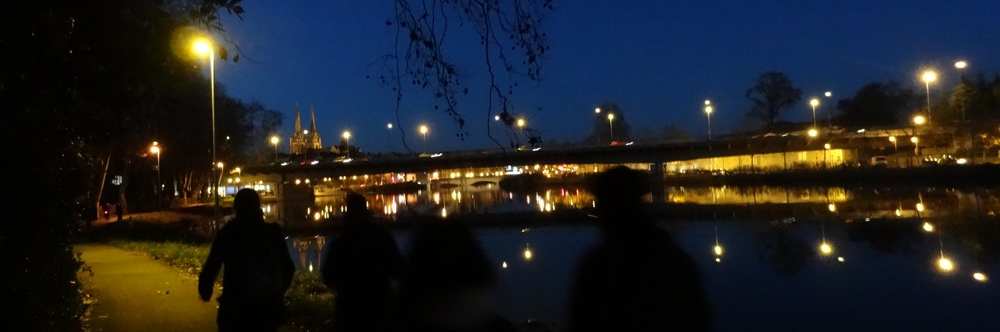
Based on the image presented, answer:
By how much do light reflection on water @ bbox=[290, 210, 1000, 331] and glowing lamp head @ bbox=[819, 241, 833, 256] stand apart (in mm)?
166

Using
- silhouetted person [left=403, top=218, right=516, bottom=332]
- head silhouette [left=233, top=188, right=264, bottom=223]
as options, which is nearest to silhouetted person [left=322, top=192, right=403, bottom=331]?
head silhouette [left=233, top=188, right=264, bottom=223]

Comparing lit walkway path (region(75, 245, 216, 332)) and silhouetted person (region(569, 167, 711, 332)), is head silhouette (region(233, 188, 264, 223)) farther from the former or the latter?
lit walkway path (region(75, 245, 216, 332))

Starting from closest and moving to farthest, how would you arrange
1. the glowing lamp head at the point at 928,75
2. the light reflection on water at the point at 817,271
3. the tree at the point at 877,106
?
1. the light reflection on water at the point at 817,271
2. the glowing lamp head at the point at 928,75
3. the tree at the point at 877,106

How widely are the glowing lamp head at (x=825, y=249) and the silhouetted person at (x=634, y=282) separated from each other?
76.9ft

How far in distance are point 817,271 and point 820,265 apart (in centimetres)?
119

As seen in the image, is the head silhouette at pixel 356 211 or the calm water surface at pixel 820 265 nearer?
the head silhouette at pixel 356 211

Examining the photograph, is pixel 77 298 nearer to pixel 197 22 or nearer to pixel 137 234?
pixel 197 22

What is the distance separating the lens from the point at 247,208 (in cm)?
680

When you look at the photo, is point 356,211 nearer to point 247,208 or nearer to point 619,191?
point 247,208

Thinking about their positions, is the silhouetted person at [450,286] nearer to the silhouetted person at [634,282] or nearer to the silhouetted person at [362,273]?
the silhouetted person at [634,282]

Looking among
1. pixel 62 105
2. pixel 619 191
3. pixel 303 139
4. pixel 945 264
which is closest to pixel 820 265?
pixel 945 264

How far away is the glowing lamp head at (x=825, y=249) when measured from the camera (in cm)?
2593

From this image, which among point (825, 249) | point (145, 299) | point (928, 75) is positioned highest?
point (928, 75)

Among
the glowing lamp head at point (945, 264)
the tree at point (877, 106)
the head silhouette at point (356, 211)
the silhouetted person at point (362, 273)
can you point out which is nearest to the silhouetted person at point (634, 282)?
the silhouetted person at point (362, 273)
